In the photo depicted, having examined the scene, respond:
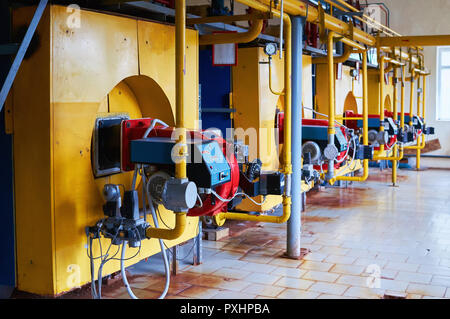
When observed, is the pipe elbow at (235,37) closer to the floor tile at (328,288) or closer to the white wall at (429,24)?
the floor tile at (328,288)

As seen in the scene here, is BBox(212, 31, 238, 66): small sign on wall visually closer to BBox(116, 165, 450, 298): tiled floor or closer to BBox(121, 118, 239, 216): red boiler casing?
BBox(121, 118, 239, 216): red boiler casing

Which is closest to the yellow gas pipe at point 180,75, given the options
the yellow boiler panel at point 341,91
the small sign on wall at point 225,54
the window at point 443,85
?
the small sign on wall at point 225,54

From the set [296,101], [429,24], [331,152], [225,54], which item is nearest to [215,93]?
[225,54]

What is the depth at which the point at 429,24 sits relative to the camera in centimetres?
1198

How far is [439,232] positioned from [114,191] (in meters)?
3.76

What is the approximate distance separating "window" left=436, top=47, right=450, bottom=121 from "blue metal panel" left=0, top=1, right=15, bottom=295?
11.1m

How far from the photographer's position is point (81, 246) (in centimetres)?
298

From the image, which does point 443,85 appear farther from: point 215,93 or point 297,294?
point 297,294

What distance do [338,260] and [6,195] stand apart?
2.68m

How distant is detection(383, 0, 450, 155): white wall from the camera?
39.0ft

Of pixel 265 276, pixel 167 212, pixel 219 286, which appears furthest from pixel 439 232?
pixel 167 212

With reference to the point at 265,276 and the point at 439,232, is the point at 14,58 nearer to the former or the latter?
the point at 265,276

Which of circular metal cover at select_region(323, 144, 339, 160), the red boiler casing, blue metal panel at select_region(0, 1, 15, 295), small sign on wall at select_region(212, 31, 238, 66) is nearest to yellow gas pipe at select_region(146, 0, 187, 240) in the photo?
the red boiler casing

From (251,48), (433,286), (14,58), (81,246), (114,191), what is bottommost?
(433,286)
